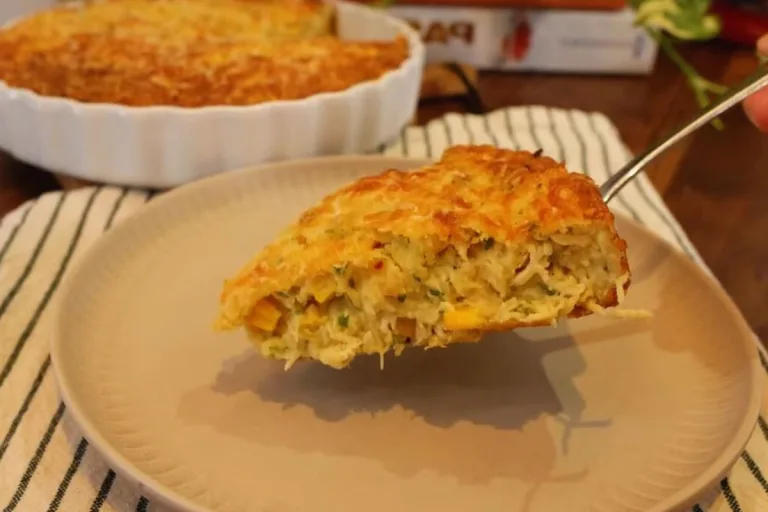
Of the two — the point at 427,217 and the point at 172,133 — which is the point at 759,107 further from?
the point at 172,133

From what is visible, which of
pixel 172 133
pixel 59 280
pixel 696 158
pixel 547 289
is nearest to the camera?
pixel 547 289

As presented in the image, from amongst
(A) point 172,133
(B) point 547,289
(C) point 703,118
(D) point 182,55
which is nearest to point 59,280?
(A) point 172,133

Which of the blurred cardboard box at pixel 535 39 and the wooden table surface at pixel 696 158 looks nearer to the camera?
the wooden table surface at pixel 696 158

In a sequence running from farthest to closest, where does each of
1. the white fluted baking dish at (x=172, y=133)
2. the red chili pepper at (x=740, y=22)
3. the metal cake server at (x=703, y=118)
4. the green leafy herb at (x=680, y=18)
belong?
the red chili pepper at (x=740, y=22) < the green leafy herb at (x=680, y=18) < the white fluted baking dish at (x=172, y=133) < the metal cake server at (x=703, y=118)

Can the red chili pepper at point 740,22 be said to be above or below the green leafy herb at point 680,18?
below

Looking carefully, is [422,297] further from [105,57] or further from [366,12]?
[366,12]

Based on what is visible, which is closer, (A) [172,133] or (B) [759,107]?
(B) [759,107]

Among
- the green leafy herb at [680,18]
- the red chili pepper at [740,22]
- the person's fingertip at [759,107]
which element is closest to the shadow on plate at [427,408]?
the person's fingertip at [759,107]

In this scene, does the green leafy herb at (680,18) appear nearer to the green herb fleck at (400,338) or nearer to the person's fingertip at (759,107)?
the person's fingertip at (759,107)
